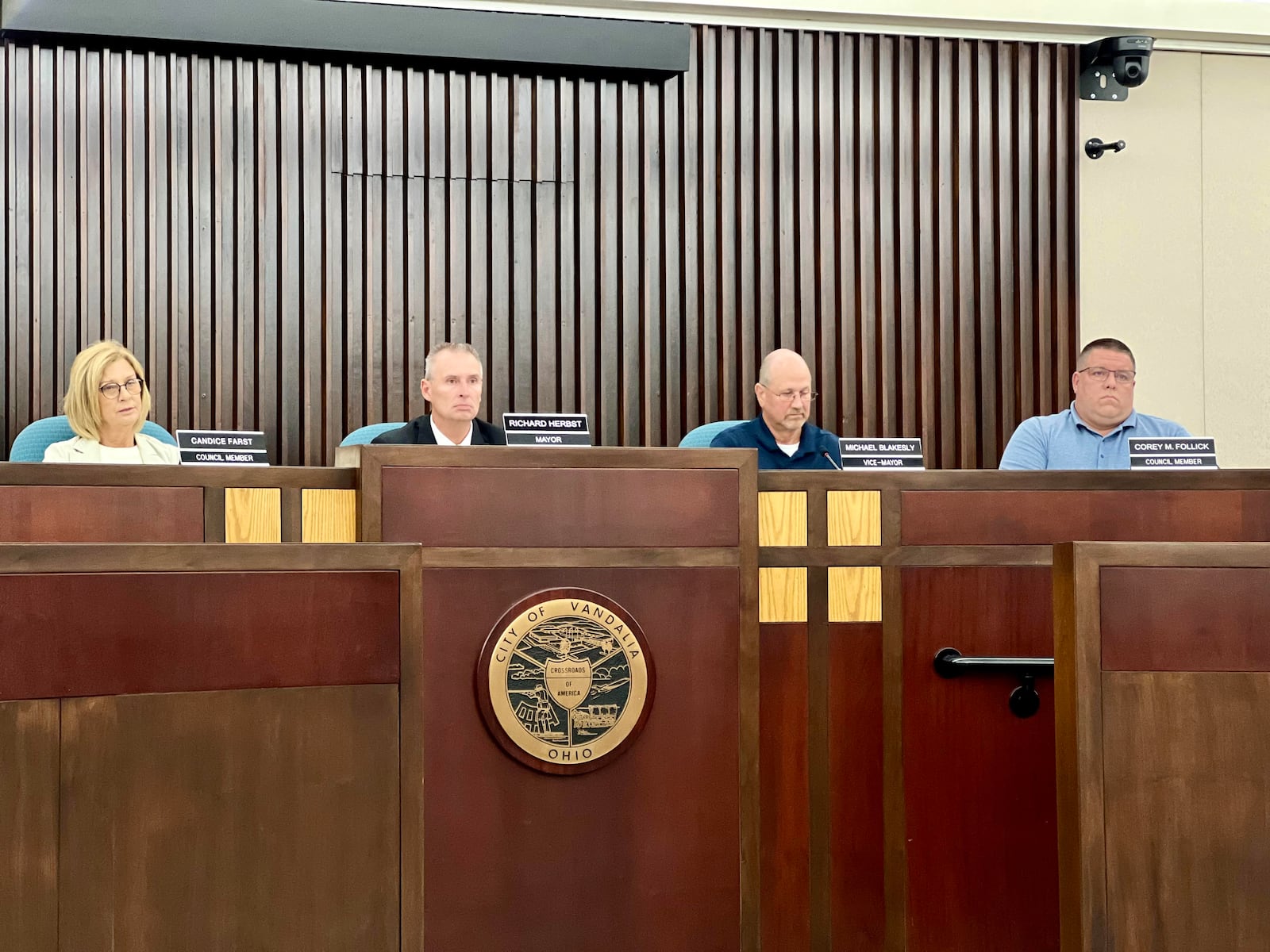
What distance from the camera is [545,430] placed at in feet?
9.64

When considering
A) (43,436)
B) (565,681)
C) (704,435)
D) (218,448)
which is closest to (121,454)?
(43,436)

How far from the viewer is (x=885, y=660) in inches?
117

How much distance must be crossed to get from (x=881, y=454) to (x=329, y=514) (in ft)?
4.53

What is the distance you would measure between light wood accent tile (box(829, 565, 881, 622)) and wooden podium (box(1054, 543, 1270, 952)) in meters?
0.89

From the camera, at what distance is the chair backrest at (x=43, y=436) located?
3.68m

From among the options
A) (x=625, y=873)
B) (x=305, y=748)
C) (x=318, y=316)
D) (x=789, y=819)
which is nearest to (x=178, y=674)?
(x=305, y=748)

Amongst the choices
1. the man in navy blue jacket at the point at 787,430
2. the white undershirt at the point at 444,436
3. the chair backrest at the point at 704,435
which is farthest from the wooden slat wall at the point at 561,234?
the white undershirt at the point at 444,436

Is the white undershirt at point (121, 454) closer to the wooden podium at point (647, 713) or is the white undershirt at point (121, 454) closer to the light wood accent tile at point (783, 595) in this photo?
the wooden podium at point (647, 713)

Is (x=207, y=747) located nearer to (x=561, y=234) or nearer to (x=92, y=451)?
(x=92, y=451)

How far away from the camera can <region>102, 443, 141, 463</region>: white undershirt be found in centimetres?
346

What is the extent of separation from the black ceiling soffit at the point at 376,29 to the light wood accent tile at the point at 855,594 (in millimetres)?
2723

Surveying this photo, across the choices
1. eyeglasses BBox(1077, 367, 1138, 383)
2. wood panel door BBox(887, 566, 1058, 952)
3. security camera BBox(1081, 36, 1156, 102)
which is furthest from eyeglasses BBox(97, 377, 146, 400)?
security camera BBox(1081, 36, 1156, 102)

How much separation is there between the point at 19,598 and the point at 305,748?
40cm

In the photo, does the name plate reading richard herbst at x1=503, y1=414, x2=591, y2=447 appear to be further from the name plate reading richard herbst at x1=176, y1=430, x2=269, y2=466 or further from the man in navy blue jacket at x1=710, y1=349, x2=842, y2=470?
the man in navy blue jacket at x1=710, y1=349, x2=842, y2=470
